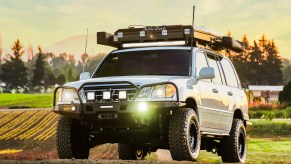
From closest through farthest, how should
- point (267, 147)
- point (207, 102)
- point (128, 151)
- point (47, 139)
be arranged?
point (207, 102) → point (128, 151) → point (267, 147) → point (47, 139)

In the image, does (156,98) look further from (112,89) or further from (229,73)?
(229,73)

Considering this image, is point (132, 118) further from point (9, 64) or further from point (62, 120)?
point (9, 64)

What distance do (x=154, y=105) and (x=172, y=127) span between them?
465 millimetres

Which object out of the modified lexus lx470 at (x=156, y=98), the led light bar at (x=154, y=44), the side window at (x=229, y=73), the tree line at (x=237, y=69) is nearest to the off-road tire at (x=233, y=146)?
the modified lexus lx470 at (x=156, y=98)

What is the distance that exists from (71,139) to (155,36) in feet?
7.75

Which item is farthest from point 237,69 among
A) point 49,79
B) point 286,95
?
point 286,95

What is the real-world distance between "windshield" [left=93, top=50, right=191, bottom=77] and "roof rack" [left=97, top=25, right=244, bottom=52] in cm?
24

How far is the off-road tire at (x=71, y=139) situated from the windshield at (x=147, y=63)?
3.65 feet

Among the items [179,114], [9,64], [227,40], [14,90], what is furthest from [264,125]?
[14,90]

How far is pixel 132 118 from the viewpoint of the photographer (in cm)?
1020

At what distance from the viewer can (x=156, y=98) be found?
10.1m

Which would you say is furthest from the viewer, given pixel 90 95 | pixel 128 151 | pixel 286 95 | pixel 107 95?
pixel 286 95

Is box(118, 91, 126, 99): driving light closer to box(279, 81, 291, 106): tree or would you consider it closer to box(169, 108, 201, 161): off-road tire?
box(169, 108, 201, 161): off-road tire

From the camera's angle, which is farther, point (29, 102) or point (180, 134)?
point (29, 102)
